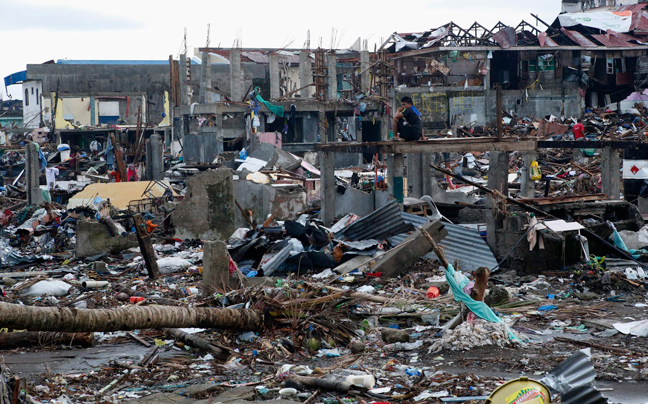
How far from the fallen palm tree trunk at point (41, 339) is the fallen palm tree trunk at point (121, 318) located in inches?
43.6

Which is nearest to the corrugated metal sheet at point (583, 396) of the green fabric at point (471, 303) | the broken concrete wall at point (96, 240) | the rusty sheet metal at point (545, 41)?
the green fabric at point (471, 303)

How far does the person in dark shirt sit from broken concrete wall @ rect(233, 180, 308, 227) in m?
3.64

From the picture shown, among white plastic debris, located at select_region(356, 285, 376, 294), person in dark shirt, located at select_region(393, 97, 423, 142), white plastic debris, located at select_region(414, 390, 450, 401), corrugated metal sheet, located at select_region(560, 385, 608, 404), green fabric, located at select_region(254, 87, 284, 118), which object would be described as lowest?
white plastic debris, located at select_region(356, 285, 376, 294)

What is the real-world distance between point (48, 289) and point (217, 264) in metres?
2.86

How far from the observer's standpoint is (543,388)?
3.97 m

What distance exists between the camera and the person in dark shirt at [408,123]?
13242 millimetres

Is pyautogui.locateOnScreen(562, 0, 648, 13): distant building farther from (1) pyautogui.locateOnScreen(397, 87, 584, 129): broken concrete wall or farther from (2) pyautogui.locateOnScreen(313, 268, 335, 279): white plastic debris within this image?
(2) pyautogui.locateOnScreen(313, 268, 335, 279): white plastic debris

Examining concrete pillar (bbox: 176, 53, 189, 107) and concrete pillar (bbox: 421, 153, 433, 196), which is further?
concrete pillar (bbox: 176, 53, 189, 107)

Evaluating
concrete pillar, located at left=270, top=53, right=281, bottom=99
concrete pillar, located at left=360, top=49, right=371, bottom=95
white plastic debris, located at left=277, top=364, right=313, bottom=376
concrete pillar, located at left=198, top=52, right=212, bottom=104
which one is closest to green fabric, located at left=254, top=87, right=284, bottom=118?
concrete pillar, located at left=270, top=53, right=281, bottom=99

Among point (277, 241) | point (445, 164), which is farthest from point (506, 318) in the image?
point (445, 164)

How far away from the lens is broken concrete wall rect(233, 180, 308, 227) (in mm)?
15945

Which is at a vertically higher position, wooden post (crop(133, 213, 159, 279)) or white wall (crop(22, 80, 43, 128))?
white wall (crop(22, 80, 43, 128))

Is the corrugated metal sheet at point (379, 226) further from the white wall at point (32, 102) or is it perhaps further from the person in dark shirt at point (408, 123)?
the white wall at point (32, 102)

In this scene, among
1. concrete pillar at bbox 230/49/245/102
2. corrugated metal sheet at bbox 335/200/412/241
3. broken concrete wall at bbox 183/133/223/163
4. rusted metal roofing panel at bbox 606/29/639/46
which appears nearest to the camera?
corrugated metal sheet at bbox 335/200/412/241
